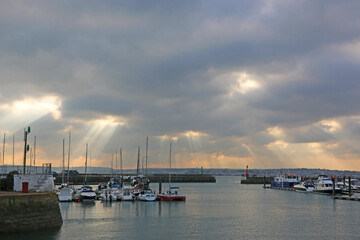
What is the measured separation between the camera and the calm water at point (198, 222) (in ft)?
133

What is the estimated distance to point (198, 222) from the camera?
49406mm

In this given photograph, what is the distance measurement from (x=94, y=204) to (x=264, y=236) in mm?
36383

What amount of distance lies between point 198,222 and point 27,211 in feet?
72.3

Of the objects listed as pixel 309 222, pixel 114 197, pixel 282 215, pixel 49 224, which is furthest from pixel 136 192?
pixel 49 224

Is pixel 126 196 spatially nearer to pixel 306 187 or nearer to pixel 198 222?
pixel 198 222

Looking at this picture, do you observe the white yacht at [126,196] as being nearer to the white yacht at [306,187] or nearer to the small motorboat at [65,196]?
the small motorboat at [65,196]

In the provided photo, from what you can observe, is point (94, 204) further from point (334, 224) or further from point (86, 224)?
point (334, 224)

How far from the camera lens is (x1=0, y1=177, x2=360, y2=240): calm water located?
133ft

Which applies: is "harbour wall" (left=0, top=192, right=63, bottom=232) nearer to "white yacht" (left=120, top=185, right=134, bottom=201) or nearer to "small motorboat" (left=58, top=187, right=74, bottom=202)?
"small motorboat" (left=58, top=187, right=74, bottom=202)

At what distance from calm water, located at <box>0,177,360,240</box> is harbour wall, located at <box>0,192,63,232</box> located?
0.76m

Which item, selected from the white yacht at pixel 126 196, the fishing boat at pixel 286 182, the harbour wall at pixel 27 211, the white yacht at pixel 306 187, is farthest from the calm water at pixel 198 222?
the fishing boat at pixel 286 182

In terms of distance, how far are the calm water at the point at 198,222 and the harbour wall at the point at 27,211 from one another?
759 mm

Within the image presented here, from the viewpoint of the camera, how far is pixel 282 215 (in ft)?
190

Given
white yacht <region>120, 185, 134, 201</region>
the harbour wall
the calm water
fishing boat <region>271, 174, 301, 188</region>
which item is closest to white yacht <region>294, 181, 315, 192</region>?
fishing boat <region>271, 174, 301, 188</region>
